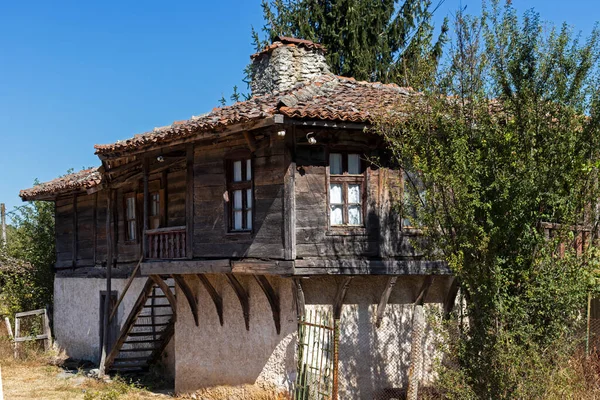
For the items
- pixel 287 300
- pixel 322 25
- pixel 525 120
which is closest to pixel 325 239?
pixel 287 300

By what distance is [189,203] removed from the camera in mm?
14047

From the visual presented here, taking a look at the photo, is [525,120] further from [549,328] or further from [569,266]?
[549,328]

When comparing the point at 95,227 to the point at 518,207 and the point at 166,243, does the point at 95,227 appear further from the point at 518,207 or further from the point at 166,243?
the point at 518,207

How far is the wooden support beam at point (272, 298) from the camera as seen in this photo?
12672mm

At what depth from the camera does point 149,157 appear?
1504 centimetres

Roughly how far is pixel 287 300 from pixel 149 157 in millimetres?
4449

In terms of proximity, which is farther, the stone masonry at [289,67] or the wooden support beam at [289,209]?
the stone masonry at [289,67]

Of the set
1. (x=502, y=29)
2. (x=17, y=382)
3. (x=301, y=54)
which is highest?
(x=301, y=54)

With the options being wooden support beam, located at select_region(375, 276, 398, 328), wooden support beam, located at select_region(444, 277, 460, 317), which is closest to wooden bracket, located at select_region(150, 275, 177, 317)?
wooden support beam, located at select_region(375, 276, 398, 328)

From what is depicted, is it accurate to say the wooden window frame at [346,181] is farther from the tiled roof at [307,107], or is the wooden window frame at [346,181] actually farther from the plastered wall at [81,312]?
the plastered wall at [81,312]

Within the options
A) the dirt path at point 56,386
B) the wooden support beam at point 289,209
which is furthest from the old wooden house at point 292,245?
the dirt path at point 56,386

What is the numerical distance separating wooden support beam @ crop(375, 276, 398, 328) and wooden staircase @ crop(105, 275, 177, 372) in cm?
488

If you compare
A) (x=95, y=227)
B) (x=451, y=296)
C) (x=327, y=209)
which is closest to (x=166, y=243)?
(x=327, y=209)

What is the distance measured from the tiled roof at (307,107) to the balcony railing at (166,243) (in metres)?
1.64
